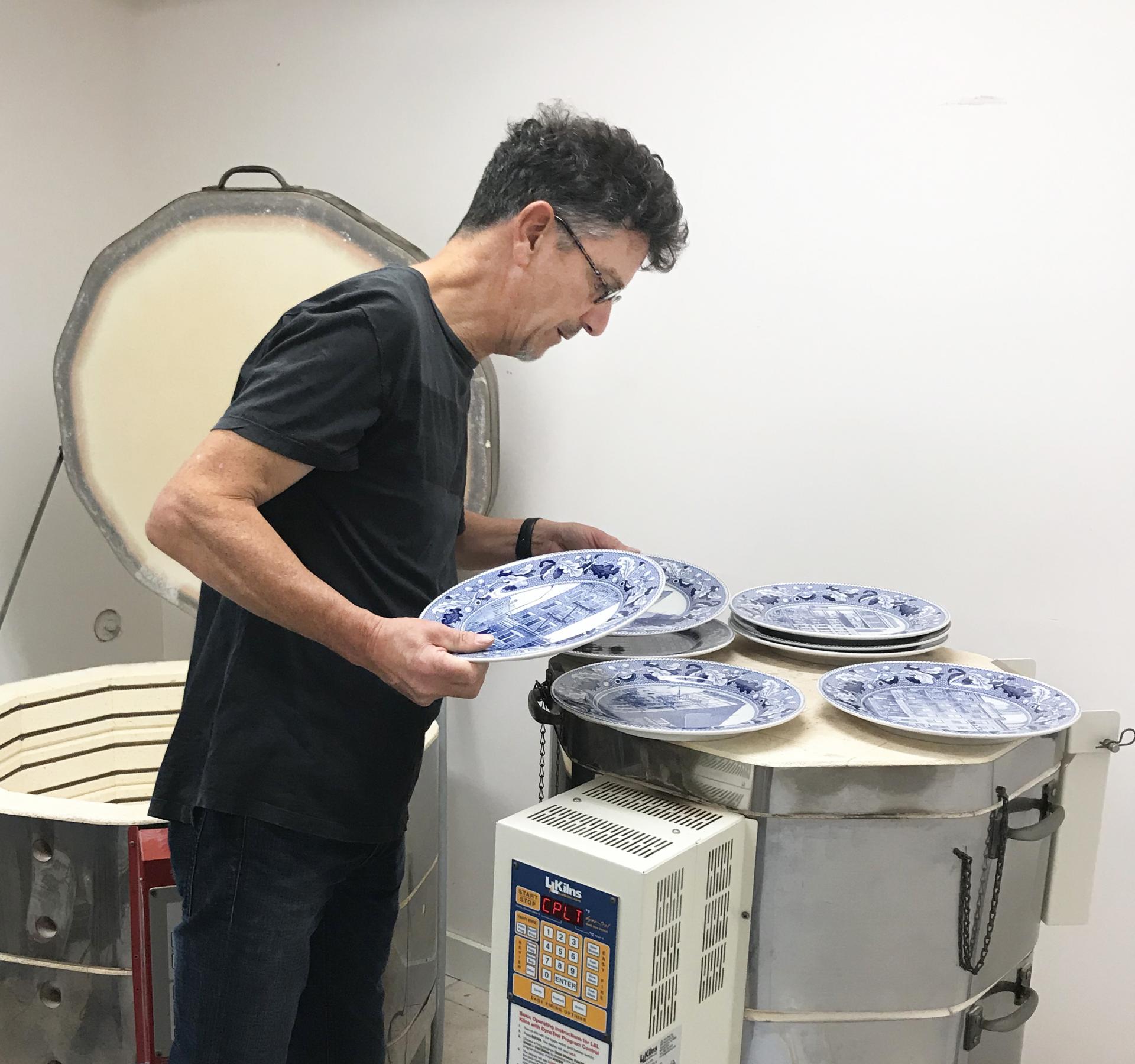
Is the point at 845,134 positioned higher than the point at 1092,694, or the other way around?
the point at 845,134

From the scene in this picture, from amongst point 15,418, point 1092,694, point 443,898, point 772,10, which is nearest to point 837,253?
point 772,10

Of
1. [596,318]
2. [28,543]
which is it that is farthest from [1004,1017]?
[28,543]

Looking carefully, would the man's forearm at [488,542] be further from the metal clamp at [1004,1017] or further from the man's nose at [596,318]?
the metal clamp at [1004,1017]

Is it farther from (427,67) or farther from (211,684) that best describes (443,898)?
(427,67)

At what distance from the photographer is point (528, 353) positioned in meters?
1.27

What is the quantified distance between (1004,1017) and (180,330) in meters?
1.74

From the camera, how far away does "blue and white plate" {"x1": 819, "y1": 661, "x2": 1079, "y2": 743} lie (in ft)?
3.63

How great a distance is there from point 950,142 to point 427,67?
1.01 metres

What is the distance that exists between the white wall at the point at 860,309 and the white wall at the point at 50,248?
646 mm

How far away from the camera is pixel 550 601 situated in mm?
1169

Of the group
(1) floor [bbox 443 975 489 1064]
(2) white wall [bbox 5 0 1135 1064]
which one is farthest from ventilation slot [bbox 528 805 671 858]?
(1) floor [bbox 443 975 489 1064]

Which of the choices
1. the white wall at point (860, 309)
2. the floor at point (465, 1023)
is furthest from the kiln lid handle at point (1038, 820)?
the floor at point (465, 1023)

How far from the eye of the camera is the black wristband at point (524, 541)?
154 cm

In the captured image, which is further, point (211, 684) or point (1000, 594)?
point (1000, 594)
